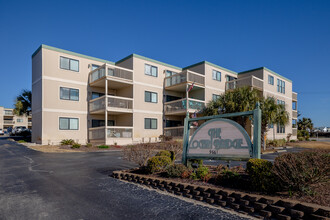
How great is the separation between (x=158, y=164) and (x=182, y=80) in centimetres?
1968

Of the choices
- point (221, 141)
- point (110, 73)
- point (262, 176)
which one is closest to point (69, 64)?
point (110, 73)

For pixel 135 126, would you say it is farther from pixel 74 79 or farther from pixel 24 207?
pixel 24 207

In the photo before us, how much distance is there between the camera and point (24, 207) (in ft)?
16.8

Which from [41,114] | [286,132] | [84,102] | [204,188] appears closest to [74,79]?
[84,102]

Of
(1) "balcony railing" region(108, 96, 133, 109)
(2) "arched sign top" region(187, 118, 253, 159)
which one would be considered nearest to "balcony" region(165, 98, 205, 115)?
(1) "balcony railing" region(108, 96, 133, 109)

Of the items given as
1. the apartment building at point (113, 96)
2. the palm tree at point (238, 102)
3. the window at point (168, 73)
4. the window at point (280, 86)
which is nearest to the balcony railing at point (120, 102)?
the apartment building at point (113, 96)

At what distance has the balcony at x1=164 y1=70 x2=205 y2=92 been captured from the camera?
85.0 ft

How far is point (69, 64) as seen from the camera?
23203 millimetres

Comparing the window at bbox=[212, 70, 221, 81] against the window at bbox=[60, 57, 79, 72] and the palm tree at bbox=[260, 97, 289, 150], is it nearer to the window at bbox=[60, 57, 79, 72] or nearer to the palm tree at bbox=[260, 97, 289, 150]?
the palm tree at bbox=[260, 97, 289, 150]

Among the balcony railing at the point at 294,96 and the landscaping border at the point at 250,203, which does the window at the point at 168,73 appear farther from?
the balcony railing at the point at 294,96

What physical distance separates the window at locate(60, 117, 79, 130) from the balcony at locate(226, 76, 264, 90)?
1985 centimetres

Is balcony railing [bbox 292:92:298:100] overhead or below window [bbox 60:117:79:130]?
overhead

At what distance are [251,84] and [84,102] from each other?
66.1 feet

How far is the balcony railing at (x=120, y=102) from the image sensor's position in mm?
22891
